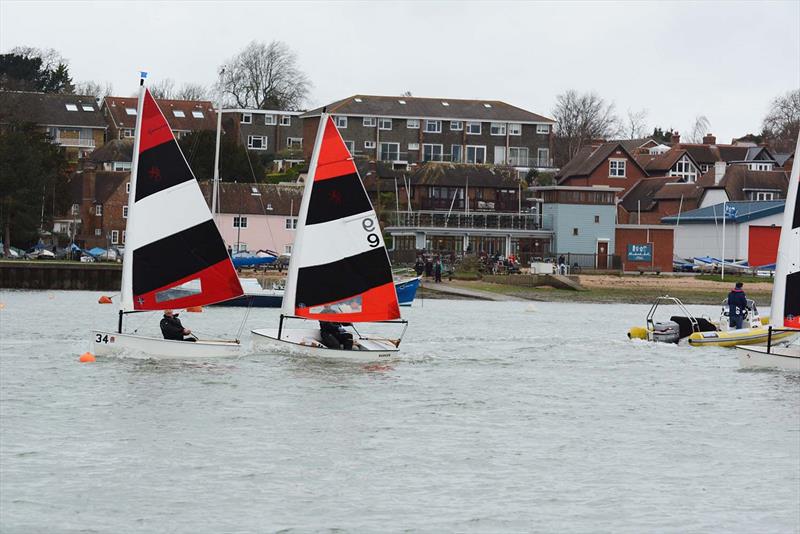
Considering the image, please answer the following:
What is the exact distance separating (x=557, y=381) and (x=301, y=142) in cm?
10427

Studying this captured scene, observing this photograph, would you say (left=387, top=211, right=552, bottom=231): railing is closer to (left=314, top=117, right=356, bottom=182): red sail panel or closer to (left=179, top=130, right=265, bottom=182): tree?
(left=179, top=130, right=265, bottom=182): tree

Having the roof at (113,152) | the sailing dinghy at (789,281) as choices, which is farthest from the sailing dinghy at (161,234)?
the roof at (113,152)

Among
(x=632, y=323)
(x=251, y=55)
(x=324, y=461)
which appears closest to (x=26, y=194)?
(x=632, y=323)

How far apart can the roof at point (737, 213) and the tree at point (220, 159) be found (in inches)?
1308

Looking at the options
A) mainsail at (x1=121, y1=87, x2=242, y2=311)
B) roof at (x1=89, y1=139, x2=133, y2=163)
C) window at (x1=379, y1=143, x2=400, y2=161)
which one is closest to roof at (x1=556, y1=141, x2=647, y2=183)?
window at (x1=379, y1=143, x2=400, y2=161)

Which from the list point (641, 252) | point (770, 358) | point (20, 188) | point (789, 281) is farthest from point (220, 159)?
point (789, 281)

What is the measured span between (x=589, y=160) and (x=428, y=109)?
817 inches

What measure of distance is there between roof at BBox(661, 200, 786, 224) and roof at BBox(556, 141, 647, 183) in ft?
27.8

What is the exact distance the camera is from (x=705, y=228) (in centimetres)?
10094

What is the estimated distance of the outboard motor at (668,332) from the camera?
139 ft

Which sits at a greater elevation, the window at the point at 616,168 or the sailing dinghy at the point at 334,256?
the window at the point at 616,168

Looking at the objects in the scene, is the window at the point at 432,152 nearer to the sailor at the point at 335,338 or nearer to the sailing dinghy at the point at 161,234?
the sailing dinghy at the point at 161,234

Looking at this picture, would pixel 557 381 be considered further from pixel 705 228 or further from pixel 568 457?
pixel 705 228

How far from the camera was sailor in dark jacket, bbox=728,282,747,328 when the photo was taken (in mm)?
40781
